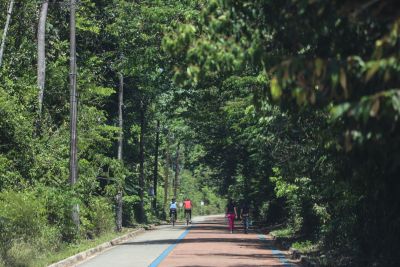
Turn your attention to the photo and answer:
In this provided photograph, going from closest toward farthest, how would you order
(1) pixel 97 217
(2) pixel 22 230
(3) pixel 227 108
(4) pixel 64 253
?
1. (2) pixel 22 230
2. (4) pixel 64 253
3. (3) pixel 227 108
4. (1) pixel 97 217

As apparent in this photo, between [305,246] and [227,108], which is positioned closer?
[305,246]

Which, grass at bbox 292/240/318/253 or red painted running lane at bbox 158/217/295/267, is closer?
red painted running lane at bbox 158/217/295/267

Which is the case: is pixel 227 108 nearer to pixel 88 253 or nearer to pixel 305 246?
pixel 305 246

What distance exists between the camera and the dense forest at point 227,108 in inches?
244

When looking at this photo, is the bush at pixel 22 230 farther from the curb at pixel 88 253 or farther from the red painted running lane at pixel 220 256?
the red painted running lane at pixel 220 256

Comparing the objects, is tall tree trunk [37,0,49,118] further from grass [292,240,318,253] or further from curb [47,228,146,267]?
grass [292,240,318,253]

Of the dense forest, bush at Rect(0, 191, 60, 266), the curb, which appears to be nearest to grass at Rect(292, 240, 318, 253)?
the dense forest

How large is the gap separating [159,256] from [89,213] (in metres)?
8.35

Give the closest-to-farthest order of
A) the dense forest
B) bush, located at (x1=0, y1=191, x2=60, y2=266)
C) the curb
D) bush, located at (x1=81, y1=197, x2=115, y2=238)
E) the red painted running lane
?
the dense forest, bush, located at (x1=0, y1=191, x2=60, y2=266), the red painted running lane, the curb, bush, located at (x1=81, y1=197, x2=115, y2=238)

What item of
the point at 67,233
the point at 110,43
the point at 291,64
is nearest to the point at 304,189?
the point at 67,233

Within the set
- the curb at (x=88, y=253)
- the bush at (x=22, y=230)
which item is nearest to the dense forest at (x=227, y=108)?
the bush at (x=22, y=230)

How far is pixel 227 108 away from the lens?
933 inches

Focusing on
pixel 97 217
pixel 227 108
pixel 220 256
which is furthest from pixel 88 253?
pixel 97 217

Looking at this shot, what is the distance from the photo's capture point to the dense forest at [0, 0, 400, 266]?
619cm
